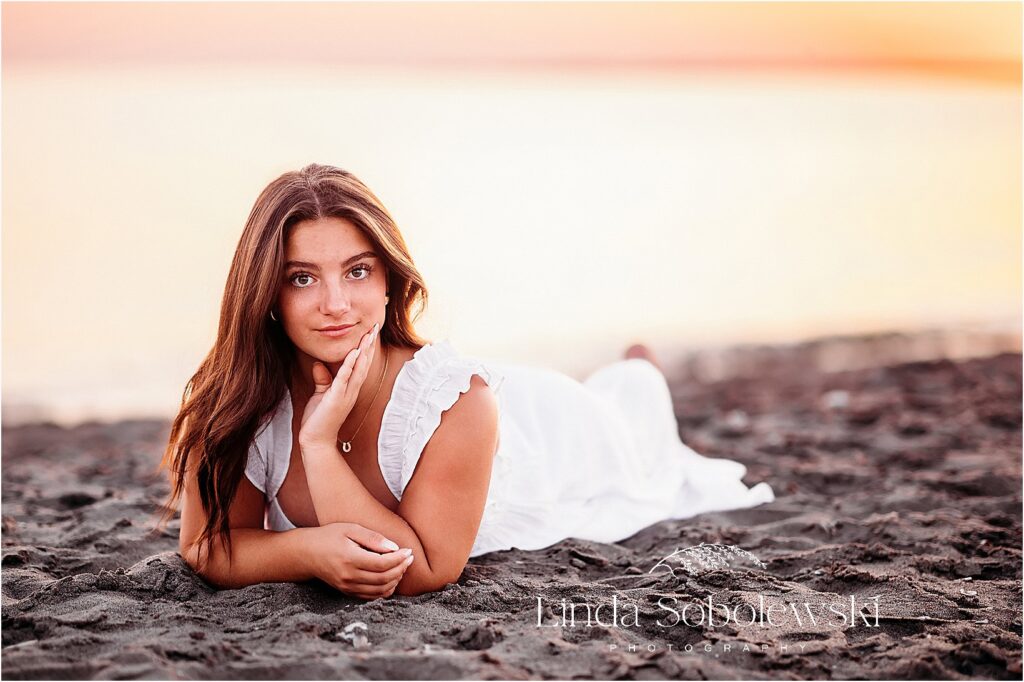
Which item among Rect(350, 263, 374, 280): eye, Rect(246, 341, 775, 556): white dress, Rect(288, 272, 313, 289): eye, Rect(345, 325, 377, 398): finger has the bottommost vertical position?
Rect(246, 341, 775, 556): white dress

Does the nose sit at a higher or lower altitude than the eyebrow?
lower

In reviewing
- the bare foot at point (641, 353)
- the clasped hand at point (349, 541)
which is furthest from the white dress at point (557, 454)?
the clasped hand at point (349, 541)

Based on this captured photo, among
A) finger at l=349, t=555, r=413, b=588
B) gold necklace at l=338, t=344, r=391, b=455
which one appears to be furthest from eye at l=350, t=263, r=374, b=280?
finger at l=349, t=555, r=413, b=588

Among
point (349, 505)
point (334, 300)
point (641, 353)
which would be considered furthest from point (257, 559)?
point (641, 353)

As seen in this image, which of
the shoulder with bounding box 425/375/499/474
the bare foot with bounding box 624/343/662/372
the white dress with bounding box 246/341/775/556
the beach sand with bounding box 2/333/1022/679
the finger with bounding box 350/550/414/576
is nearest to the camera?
the beach sand with bounding box 2/333/1022/679

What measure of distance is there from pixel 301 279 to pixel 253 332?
232 millimetres

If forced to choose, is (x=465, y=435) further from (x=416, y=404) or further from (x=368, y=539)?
(x=368, y=539)

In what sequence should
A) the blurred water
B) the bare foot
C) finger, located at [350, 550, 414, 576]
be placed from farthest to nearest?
the blurred water < the bare foot < finger, located at [350, 550, 414, 576]

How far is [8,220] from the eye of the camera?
11156mm

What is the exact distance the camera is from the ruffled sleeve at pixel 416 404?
306 cm

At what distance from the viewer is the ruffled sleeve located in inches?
120

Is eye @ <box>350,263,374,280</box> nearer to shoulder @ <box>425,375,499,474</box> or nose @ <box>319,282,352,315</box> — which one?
nose @ <box>319,282,352,315</box>

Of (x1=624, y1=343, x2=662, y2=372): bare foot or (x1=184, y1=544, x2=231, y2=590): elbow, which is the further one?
(x1=624, y1=343, x2=662, y2=372): bare foot

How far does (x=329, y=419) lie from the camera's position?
2918mm
